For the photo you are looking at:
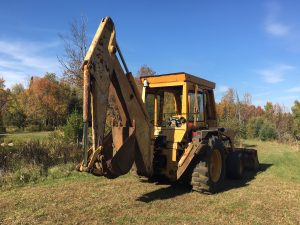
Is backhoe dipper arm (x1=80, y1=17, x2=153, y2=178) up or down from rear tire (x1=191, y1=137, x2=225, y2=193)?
up

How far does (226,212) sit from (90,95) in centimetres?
331

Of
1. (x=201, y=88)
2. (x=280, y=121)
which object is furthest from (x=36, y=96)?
(x=201, y=88)

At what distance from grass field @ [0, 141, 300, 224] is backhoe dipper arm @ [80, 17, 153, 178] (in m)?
0.71

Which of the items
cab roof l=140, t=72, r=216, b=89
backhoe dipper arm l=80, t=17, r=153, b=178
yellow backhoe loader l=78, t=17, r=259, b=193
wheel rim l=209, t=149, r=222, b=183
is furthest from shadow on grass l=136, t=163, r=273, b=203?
cab roof l=140, t=72, r=216, b=89

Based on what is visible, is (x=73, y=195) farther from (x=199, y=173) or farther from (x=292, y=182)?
(x=292, y=182)

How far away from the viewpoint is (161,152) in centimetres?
755

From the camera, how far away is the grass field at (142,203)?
18.6 feet

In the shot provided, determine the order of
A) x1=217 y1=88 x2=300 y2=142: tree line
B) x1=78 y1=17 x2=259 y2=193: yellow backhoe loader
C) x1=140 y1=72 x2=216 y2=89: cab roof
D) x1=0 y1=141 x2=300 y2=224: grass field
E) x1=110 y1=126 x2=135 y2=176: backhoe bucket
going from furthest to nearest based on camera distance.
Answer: x1=217 y1=88 x2=300 y2=142: tree line < x1=140 y1=72 x2=216 y2=89: cab roof < x1=110 y1=126 x2=135 y2=176: backhoe bucket < x1=78 y1=17 x2=259 y2=193: yellow backhoe loader < x1=0 y1=141 x2=300 y2=224: grass field

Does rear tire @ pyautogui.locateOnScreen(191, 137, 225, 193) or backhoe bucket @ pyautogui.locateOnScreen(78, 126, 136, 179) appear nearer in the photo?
backhoe bucket @ pyautogui.locateOnScreen(78, 126, 136, 179)

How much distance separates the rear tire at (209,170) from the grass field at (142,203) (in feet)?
0.67

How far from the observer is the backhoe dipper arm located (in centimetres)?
576

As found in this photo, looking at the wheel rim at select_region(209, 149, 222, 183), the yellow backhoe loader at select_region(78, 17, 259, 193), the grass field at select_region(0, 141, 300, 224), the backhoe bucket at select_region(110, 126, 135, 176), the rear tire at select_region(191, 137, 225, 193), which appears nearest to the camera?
the grass field at select_region(0, 141, 300, 224)

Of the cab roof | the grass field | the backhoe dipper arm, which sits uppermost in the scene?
the cab roof

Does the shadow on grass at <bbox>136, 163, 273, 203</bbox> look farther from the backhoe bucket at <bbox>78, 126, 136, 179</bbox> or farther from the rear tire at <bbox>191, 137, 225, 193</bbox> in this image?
the backhoe bucket at <bbox>78, 126, 136, 179</bbox>
